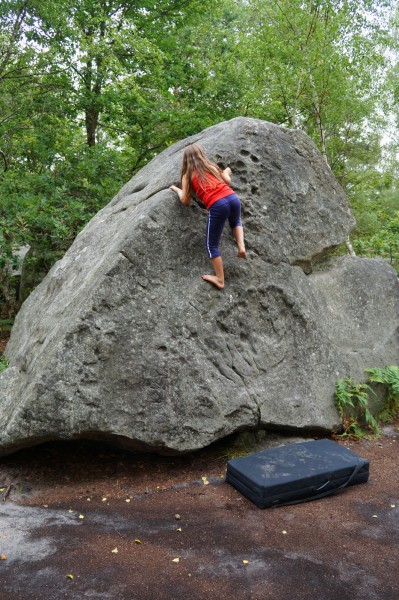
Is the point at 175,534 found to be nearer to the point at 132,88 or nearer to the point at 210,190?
the point at 210,190

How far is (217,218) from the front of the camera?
16.2 ft

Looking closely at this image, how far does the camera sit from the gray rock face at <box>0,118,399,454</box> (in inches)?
176

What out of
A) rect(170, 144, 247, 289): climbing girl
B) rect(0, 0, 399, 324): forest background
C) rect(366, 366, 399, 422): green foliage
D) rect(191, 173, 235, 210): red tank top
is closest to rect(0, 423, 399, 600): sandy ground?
rect(366, 366, 399, 422): green foliage

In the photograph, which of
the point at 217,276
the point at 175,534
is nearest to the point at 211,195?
the point at 217,276

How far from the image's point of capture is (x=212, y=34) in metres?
13.2

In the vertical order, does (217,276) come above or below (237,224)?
below

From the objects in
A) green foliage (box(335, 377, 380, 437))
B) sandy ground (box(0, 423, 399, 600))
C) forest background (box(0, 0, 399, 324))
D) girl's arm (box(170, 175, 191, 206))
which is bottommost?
sandy ground (box(0, 423, 399, 600))

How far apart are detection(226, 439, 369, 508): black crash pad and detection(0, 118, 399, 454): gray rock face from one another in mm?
441

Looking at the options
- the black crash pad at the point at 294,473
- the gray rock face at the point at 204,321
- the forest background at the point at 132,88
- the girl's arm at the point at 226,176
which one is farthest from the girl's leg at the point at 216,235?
the forest background at the point at 132,88

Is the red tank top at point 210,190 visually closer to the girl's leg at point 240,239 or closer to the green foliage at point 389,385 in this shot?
the girl's leg at point 240,239

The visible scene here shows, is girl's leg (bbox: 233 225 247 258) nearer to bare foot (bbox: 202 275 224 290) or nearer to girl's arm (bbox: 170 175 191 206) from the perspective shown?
A: bare foot (bbox: 202 275 224 290)

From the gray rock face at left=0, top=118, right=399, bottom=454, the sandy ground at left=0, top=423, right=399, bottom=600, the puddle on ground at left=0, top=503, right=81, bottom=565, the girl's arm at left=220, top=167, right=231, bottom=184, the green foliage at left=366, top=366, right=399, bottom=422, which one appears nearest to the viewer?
the sandy ground at left=0, top=423, right=399, bottom=600

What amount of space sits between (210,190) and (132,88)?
259 inches

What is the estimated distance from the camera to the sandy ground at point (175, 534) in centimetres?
313
